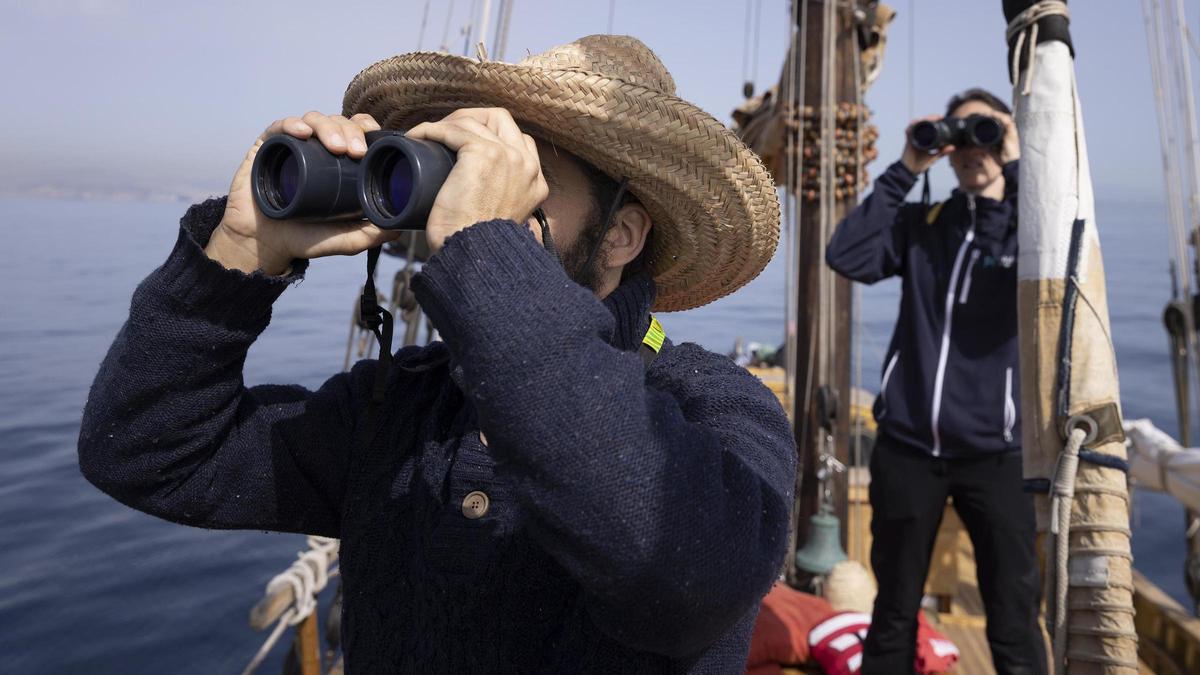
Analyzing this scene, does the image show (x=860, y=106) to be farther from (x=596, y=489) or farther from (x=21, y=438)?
(x=21, y=438)

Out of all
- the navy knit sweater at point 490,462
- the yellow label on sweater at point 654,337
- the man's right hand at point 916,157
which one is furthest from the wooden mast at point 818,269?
the navy knit sweater at point 490,462

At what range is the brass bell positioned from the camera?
10.9ft

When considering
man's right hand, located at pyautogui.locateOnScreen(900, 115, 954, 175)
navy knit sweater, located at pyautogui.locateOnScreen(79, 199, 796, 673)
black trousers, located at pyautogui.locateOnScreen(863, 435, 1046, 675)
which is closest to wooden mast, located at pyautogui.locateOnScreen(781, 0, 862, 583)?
man's right hand, located at pyautogui.locateOnScreen(900, 115, 954, 175)

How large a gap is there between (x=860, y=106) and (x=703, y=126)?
9.53ft

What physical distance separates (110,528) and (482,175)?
650cm

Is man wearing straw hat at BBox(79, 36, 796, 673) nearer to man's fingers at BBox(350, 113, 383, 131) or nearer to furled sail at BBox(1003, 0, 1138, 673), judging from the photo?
man's fingers at BBox(350, 113, 383, 131)

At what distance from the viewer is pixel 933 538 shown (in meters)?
2.19

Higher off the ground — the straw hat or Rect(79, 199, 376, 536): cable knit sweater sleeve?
the straw hat

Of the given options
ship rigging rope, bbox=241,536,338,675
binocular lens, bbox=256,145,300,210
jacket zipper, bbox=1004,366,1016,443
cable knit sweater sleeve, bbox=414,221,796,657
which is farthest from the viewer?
ship rigging rope, bbox=241,536,338,675

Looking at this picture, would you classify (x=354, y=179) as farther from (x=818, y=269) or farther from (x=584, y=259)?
(x=818, y=269)

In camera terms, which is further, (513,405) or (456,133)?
(456,133)

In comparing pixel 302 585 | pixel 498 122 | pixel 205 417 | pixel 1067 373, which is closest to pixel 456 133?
pixel 498 122

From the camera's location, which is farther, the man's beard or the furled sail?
the furled sail

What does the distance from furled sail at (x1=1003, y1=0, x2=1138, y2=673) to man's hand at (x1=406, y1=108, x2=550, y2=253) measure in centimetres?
92
